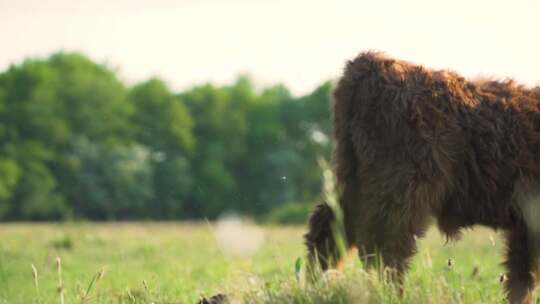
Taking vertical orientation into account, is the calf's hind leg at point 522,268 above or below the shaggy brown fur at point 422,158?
below

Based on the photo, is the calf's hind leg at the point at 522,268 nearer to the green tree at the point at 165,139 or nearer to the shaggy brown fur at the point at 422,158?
the shaggy brown fur at the point at 422,158

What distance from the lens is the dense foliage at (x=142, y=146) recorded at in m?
43.2

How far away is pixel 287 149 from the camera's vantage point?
181 ft

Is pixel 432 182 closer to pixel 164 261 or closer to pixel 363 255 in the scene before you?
pixel 363 255

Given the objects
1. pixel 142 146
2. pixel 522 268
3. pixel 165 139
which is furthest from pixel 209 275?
pixel 165 139

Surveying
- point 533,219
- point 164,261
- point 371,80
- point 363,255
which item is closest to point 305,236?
point 363,255

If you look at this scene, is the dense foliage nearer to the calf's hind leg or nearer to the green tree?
the green tree

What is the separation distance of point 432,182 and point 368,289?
1013mm

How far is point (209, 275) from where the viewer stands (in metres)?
9.23

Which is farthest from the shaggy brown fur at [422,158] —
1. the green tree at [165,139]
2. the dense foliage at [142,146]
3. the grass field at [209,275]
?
the green tree at [165,139]

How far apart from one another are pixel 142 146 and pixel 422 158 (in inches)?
1897

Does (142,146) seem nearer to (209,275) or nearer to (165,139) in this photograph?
(165,139)

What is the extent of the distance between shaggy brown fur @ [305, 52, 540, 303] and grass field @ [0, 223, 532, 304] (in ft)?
0.87

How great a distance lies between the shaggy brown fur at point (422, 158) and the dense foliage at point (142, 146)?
115 feet
